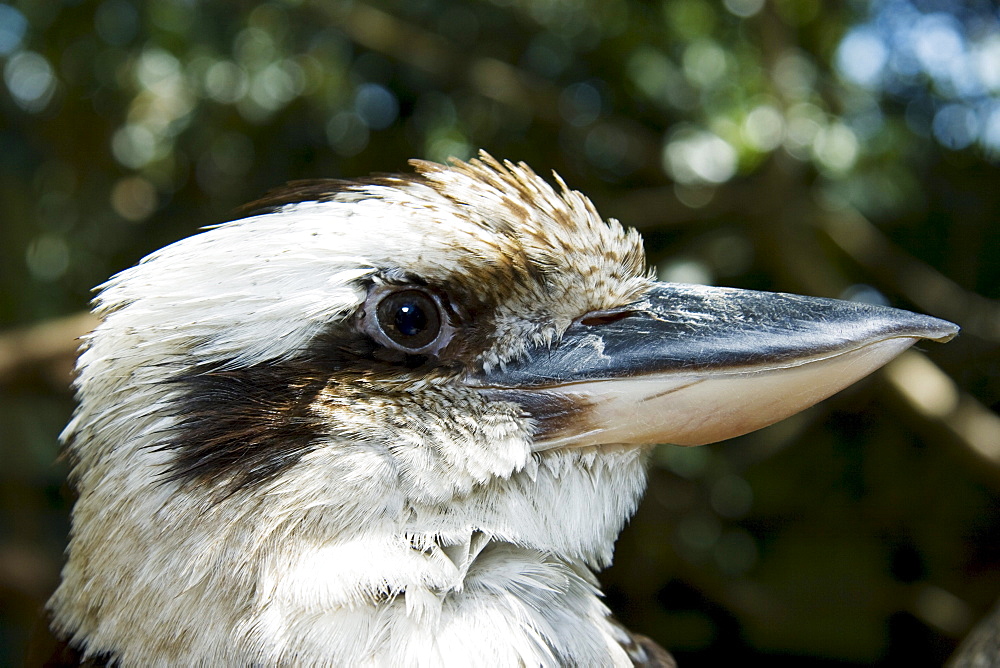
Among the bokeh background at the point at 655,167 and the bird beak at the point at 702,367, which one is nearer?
the bird beak at the point at 702,367

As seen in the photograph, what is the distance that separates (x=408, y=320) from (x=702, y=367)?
1.70 feet

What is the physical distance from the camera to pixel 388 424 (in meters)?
1.36

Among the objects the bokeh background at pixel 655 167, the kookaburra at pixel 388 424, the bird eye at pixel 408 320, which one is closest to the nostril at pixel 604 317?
the kookaburra at pixel 388 424

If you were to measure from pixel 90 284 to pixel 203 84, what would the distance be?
1.49m

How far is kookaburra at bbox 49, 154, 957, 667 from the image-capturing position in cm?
128

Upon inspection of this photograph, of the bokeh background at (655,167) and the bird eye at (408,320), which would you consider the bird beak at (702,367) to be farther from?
the bokeh background at (655,167)

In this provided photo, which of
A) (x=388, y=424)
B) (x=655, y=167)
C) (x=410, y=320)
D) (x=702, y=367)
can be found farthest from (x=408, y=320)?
(x=655, y=167)

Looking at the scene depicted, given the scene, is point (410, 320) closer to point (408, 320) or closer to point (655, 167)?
point (408, 320)

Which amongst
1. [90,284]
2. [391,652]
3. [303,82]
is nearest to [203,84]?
[303,82]

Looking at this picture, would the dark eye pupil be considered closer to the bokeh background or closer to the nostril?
the nostril

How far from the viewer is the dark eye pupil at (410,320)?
4.69ft

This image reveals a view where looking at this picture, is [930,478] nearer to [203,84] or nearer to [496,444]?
[496,444]

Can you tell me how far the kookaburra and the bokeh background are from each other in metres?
2.94

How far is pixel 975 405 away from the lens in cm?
404
